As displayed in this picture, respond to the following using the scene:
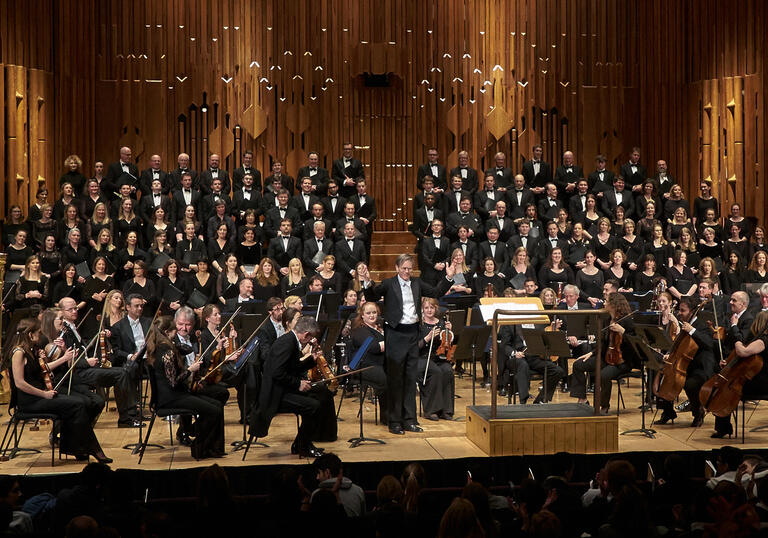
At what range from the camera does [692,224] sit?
480 inches

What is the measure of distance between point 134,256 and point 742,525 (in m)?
7.82

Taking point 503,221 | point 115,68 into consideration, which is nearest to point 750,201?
point 503,221

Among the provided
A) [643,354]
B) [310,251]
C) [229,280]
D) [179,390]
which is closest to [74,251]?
[229,280]

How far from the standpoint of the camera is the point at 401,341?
754 centimetres

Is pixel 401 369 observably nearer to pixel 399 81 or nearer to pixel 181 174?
pixel 181 174

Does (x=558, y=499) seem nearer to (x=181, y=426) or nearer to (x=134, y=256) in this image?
(x=181, y=426)

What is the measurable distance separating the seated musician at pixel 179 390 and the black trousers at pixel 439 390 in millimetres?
1934

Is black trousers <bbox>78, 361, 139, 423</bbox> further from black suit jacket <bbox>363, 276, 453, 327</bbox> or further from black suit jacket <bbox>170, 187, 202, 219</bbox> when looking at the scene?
black suit jacket <bbox>170, 187, 202, 219</bbox>

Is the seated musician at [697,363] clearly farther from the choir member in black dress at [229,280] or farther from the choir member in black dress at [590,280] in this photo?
the choir member in black dress at [229,280]

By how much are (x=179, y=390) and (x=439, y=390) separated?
2.30m

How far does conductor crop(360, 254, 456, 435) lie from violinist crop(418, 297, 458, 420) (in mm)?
384

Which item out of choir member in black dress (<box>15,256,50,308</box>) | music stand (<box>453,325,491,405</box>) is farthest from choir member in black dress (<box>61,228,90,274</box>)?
music stand (<box>453,325,491,405</box>)

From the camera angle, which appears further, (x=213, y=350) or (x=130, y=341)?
(x=130, y=341)

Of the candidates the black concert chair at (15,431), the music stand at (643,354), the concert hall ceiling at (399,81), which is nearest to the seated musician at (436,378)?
the music stand at (643,354)
